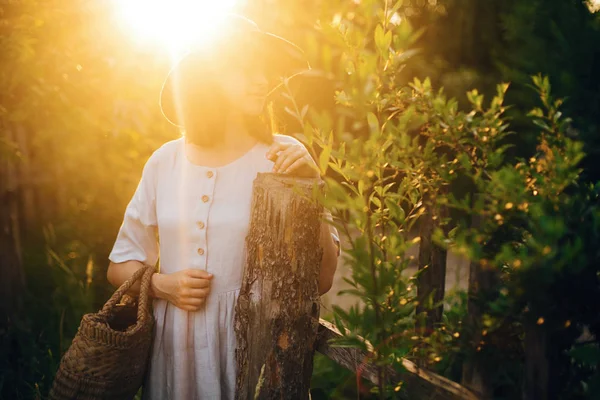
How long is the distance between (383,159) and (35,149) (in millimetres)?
4507

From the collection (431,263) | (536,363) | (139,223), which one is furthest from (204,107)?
(536,363)

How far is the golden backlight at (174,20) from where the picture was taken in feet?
7.43

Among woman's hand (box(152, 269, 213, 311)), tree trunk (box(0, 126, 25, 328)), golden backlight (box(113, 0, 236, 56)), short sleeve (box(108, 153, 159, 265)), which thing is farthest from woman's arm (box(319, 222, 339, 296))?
tree trunk (box(0, 126, 25, 328))

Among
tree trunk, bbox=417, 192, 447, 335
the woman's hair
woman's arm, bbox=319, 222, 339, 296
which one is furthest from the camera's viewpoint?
tree trunk, bbox=417, 192, 447, 335

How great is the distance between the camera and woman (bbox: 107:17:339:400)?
2221 mm

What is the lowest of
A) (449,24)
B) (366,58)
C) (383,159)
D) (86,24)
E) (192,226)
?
(192,226)

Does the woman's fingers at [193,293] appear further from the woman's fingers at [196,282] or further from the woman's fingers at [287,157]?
the woman's fingers at [287,157]

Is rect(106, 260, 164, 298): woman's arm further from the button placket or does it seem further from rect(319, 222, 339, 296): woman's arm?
rect(319, 222, 339, 296): woman's arm

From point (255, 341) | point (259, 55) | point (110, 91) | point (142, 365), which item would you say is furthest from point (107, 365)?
point (110, 91)

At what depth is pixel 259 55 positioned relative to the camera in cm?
220

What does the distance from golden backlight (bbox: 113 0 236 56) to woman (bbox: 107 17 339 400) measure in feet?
0.29

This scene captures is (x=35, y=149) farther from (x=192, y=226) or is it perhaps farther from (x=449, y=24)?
(x=449, y=24)

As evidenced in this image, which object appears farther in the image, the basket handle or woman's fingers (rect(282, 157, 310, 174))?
the basket handle

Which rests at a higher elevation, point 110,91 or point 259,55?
point 110,91
